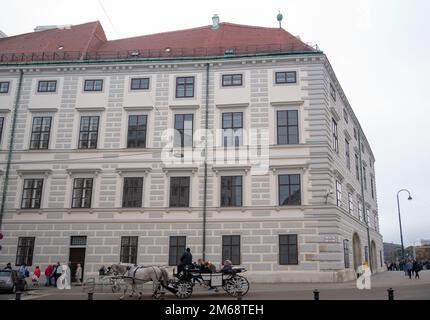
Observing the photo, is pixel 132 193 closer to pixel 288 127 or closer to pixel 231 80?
pixel 231 80

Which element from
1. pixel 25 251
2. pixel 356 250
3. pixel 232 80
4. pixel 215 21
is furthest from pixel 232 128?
pixel 25 251

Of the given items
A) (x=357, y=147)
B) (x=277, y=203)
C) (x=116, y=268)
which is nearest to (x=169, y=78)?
(x=277, y=203)

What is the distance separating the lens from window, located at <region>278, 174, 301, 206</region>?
30.6m

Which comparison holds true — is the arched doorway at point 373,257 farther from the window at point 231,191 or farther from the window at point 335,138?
the window at point 231,191

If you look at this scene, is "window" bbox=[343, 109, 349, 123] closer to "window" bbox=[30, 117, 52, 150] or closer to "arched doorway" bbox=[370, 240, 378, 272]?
"arched doorway" bbox=[370, 240, 378, 272]

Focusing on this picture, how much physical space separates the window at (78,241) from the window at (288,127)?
15470 mm

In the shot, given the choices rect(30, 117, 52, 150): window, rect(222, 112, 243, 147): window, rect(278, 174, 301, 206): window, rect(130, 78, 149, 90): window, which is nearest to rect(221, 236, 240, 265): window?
rect(278, 174, 301, 206): window

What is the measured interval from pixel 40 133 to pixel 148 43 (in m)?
12.1

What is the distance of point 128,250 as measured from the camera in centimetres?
3128

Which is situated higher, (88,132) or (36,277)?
(88,132)

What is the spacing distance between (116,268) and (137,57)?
1955 cm

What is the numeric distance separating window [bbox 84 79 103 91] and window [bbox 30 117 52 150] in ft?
12.3

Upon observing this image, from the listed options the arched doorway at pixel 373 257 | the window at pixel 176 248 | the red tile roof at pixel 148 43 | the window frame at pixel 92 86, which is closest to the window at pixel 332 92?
the red tile roof at pixel 148 43
